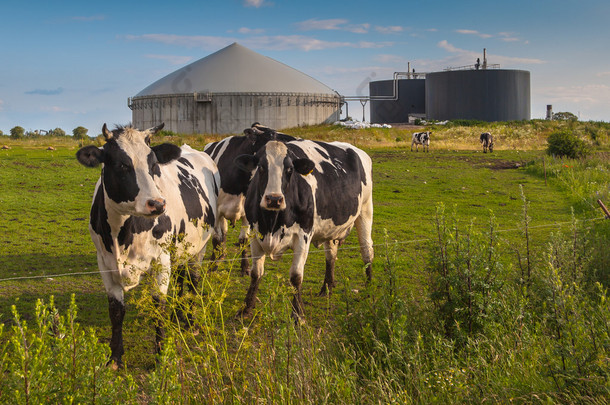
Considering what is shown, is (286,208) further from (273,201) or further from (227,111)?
(227,111)

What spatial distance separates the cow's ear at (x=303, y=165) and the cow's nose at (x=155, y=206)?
2458 mm

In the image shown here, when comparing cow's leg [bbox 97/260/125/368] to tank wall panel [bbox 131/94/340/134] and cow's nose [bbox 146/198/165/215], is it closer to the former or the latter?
cow's nose [bbox 146/198/165/215]

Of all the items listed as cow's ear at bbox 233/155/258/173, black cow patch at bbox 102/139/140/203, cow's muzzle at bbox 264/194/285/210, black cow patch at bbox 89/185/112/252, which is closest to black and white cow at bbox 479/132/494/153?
cow's ear at bbox 233/155/258/173

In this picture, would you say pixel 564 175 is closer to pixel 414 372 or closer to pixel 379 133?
pixel 414 372

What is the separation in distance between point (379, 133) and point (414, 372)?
4470 cm

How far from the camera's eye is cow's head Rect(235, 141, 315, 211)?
720cm

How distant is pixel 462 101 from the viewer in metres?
65.9

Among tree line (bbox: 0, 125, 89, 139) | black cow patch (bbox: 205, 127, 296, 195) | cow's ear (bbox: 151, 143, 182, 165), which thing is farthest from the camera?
tree line (bbox: 0, 125, 89, 139)

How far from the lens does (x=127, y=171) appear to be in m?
5.80

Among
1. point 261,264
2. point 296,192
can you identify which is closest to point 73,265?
point 261,264

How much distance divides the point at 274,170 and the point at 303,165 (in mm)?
447

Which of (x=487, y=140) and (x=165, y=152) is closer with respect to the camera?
(x=165, y=152)

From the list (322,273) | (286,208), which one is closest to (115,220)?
(286,208)

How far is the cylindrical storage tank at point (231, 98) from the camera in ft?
181
